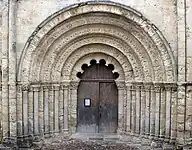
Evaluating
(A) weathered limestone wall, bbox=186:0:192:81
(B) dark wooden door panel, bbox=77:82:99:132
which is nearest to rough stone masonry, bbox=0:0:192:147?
(A) weathered limestone wall, bbox=186:0:192:81

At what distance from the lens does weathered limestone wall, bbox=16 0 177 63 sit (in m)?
6.80

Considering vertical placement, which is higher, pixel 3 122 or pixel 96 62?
pixel 96 62

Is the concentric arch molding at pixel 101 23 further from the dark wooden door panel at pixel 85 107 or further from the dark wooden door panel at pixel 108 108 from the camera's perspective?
the dark wooden door panel at pixel 85 107

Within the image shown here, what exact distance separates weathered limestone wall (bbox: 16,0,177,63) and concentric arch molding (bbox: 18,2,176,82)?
0.14m

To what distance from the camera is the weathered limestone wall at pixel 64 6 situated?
22.3 feet

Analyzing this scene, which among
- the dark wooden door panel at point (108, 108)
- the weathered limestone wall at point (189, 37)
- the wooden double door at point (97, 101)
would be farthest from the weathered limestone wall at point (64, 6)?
the dark wooden door panel at point (108, 108)

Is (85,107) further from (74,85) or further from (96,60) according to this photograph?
(96,60)

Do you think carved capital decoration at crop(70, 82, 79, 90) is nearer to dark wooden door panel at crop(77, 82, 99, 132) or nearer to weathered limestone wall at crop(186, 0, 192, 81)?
dark wooden door panel at crop(77, 82, 99, 132)

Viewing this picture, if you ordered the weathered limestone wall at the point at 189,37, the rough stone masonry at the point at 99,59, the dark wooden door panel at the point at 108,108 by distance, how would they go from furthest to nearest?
the dark wooden door panel at the point at 108,108
the rough stone masonry at the point at 99,59
the weathered limestone wall at the point at 189,37

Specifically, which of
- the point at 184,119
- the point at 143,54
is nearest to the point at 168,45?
the point at 143,54

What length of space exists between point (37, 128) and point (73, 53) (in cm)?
224

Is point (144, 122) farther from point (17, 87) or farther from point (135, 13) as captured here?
point (17, 87)

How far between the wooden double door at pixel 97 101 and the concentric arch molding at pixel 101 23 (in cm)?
124

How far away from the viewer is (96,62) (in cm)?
798
